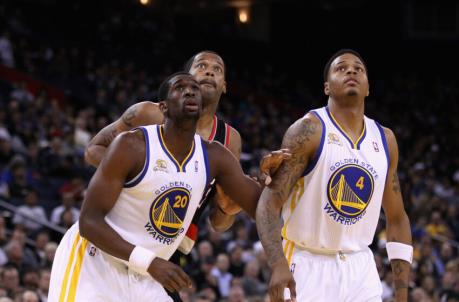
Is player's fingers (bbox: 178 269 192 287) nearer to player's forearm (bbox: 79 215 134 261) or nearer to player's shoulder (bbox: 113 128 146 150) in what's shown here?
player's forearm (bbox: 79 215 134 261)

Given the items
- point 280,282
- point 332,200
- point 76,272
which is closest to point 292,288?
point 280,282

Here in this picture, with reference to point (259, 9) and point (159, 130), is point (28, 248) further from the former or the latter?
point (259, 9)

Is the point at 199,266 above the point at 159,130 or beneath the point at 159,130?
beneath

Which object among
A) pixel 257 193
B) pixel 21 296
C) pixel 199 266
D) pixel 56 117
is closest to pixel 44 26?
pixel 56 117

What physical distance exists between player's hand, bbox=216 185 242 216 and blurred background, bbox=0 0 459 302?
2.39 metres

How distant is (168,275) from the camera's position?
480 centimetres

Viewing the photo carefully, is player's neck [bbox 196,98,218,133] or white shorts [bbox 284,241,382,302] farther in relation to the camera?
player's neck [bbox 196,98,218,133]

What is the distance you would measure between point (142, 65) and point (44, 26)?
269 cm

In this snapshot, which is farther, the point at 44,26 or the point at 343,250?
the point at 44,26

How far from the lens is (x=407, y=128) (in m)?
25.6

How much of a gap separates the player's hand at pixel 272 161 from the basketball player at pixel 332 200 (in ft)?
0.16

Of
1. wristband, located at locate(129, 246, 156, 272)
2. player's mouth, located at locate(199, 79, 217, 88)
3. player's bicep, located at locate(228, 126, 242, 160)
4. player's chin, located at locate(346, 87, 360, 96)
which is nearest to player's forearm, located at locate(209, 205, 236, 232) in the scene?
player's bicep, located at locate(228, 126, 242, 160)

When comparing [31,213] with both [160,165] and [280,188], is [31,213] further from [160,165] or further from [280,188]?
[160,165]

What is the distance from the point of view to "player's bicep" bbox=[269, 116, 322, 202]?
5.62 meters
